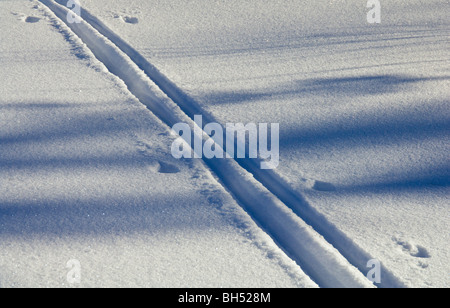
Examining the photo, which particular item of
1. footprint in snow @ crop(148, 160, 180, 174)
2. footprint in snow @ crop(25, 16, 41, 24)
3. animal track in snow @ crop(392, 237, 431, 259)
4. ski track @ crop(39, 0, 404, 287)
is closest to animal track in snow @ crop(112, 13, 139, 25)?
footprint in snow @ crop(25, 16, 41, 24)

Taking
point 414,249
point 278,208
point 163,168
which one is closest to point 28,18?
point 163,168

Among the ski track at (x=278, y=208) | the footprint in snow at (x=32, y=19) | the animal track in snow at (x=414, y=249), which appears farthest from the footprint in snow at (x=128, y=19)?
the animal track in snow at (x=414, y=249)

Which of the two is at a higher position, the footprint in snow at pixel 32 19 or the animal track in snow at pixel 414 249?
the footprint in snow at pixel 32 19

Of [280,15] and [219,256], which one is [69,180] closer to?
[219,256]

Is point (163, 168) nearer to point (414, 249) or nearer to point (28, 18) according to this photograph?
point (414, 249)

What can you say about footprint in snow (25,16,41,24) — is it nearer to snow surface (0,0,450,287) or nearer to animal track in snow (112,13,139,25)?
snow surface (0,0,450,287)

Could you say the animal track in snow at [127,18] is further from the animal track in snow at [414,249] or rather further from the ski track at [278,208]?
the animal track in snow at [414,249]
